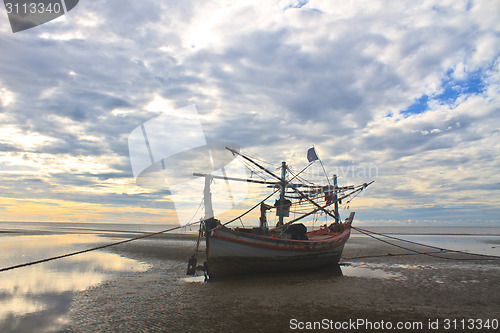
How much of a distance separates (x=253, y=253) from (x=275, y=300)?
18.7 feet

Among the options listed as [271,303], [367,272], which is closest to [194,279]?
[271,303]

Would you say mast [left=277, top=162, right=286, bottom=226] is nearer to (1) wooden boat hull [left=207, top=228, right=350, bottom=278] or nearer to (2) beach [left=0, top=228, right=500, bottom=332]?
(1) wooden boat hull [left=207, top=228, right=350, bottom=278]

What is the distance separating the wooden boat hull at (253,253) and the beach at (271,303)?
0.77 metres

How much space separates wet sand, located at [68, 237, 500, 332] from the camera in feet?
31.6

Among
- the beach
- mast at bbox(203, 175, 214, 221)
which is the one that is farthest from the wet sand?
mast at bbox(203, 175, 214, 221)

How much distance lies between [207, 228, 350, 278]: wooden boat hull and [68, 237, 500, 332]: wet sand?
2.68ft

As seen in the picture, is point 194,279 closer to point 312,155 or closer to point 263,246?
point 263,246

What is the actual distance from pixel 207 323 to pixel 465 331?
844 centimetres

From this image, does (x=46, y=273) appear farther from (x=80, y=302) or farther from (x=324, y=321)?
(x=324, y=321)

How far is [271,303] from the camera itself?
11688 mm

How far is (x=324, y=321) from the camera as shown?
377 inches

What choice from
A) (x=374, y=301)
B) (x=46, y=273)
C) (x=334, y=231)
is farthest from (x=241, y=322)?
(x=334, y=231)

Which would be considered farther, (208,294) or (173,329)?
(208,294)

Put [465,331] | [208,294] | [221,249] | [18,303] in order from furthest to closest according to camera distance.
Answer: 1. [221,249]
2. [208,294]
3. [18,303]
4. [465,331]
